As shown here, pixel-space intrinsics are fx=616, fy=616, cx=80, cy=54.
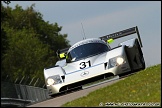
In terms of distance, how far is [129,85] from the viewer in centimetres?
1545

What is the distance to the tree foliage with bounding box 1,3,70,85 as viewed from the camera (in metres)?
75.4

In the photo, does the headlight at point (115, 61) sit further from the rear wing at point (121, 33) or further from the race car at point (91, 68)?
the rear wing at point (121, 33)

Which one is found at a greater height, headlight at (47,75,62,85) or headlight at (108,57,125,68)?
headlight at (108,57,125,68)

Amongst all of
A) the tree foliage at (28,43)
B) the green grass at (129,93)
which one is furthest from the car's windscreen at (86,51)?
the tree foliage at (28,43)

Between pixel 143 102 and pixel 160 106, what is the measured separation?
75cm

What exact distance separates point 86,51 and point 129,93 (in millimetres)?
7960

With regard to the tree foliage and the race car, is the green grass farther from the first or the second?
the tree foliage

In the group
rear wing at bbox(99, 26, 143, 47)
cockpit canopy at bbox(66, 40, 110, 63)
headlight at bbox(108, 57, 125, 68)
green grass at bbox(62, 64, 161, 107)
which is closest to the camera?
green grass at bbox(62, 64, 161, 107)

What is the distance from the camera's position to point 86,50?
70.8 ft

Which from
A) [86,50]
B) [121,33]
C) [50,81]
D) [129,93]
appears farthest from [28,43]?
[129,93]

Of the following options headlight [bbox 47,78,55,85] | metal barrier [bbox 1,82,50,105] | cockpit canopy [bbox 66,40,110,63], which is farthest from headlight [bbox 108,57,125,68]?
metal barrier [bbox 1,82,50,105]

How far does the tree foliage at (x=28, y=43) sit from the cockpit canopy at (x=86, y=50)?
129ft

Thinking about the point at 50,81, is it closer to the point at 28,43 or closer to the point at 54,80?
the point at 54,80

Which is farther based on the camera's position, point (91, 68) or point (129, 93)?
point (91, 68)
